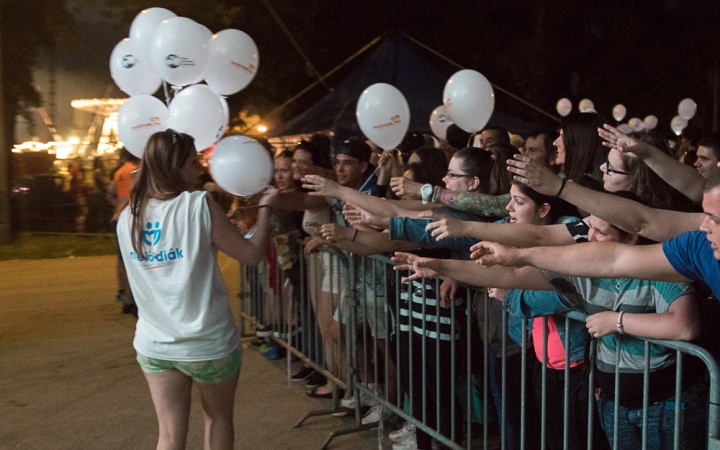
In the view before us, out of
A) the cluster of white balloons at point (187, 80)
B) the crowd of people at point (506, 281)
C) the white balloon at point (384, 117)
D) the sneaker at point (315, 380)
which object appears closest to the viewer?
the crowd of people at point (506, 281)

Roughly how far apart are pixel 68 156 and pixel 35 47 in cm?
285

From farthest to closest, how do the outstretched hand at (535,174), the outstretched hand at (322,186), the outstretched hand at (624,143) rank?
the outstretched hand at (322,186) < the outstretched hand at (624,143) < the outstretched hand at (535,174)

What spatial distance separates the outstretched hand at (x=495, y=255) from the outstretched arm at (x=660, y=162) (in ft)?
2.73

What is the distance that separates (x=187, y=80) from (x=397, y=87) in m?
8.20

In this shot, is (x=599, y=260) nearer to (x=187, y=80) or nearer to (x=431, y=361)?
(x=431, y=361)

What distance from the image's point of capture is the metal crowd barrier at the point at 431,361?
3256 millimetres

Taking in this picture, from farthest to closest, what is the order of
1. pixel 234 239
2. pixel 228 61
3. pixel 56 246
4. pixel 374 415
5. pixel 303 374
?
pixel 56 246
pixel 303 374
pixel 228 61
pixel 374 415
pixel 234 239

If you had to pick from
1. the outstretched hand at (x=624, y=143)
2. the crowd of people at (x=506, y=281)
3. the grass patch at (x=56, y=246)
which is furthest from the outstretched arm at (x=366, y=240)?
the grass patch at (x=56, y=246)

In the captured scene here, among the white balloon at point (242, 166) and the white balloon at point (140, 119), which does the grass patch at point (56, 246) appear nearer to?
the white balloon at point (140, 119)

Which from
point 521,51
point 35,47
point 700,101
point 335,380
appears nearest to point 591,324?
point 335,380

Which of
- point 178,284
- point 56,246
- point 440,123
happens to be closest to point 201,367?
point 178,284

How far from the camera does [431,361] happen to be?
14.5 ft

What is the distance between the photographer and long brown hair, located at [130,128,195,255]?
3.52 metres

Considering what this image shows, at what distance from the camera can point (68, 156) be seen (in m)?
18.1
